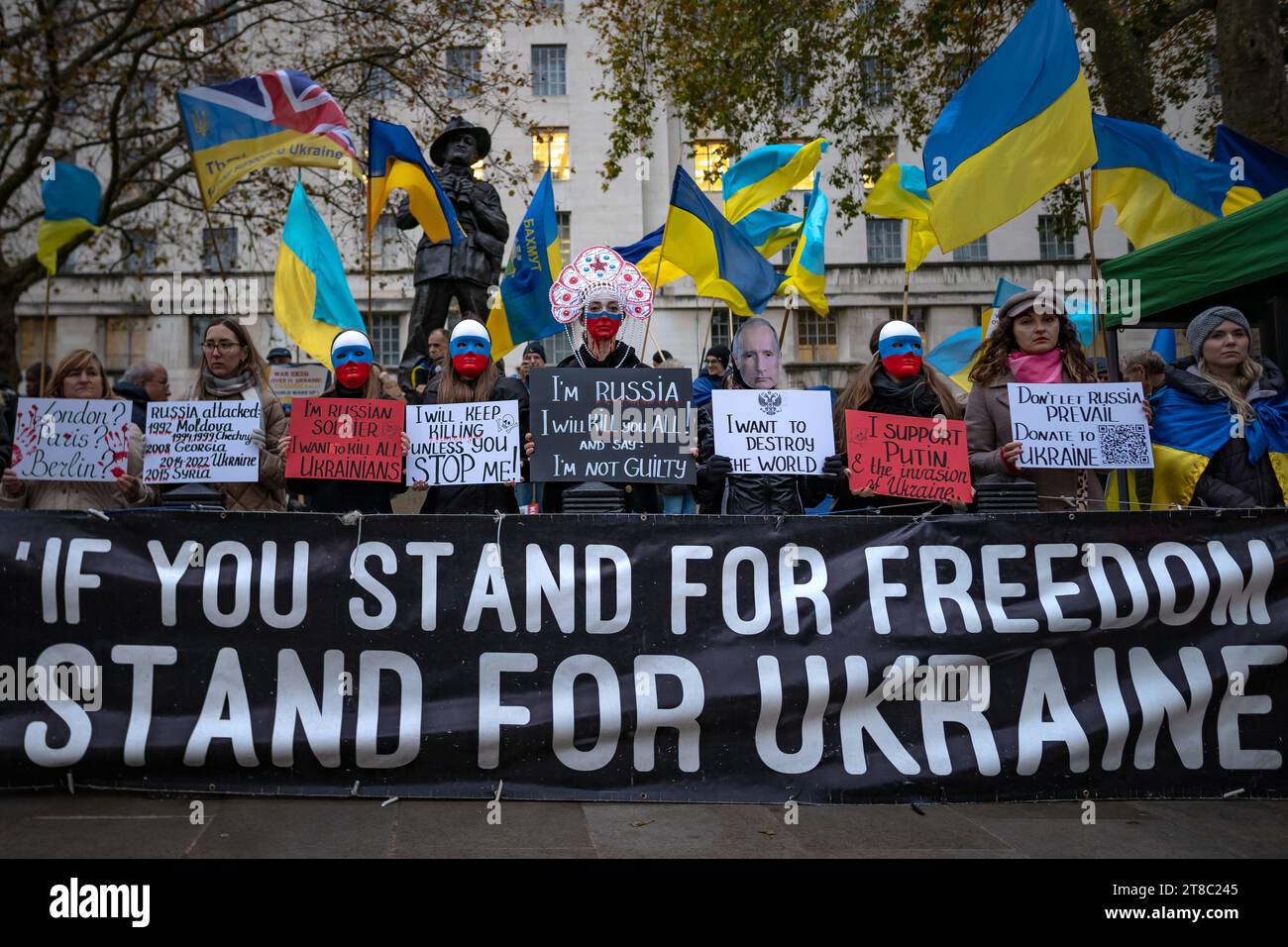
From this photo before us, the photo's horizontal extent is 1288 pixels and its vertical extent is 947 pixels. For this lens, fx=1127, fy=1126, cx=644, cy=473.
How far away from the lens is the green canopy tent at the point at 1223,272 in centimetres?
725

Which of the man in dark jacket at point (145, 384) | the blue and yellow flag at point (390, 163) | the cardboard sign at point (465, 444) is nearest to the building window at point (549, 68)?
the blue and yellow flag at point (390, 163)

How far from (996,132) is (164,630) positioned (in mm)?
5113

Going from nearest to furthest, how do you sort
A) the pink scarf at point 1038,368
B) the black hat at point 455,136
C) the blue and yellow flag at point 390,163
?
the pink scarf at point 1038,368
the blue and yellow flag at point 390,163
the black hat at point 455,136

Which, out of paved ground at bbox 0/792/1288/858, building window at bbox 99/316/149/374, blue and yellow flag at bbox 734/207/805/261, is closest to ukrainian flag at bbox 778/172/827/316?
blue and yellow flag at bbox 734/207/805/261

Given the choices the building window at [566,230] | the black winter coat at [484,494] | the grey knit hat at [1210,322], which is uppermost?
the building window at [566,230]

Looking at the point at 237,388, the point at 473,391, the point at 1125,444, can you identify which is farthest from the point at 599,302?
the point at 1125,444

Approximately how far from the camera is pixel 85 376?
5871mm

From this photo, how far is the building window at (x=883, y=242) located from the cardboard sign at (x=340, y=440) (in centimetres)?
3254

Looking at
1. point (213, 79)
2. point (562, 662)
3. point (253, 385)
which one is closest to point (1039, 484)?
point (562, 662)

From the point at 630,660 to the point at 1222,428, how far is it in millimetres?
3538

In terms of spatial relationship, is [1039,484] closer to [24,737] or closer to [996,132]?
[996,132]

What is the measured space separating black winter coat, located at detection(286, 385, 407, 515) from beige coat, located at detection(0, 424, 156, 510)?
79cm

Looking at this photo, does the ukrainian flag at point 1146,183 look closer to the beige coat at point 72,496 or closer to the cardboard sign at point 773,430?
the cardboard sign at point 773,430

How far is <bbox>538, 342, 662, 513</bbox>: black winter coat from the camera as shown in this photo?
5.94 m
